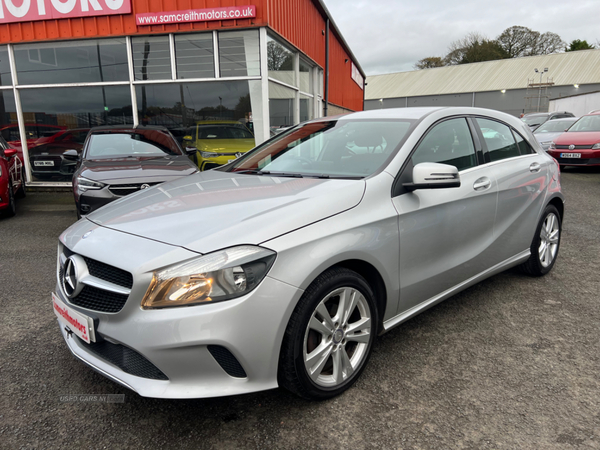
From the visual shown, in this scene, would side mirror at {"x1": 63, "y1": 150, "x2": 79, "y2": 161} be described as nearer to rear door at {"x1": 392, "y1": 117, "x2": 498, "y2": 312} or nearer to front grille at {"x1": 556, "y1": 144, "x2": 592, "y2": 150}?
rear door at {"x1": 392, "y1": 117, "x2": 498, "y2": 312}

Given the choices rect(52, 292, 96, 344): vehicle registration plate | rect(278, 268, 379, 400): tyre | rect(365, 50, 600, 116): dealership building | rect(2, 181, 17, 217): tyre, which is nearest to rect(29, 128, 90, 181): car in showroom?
rect(2, 181, 17, 217): tyre

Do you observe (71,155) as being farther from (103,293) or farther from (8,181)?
(103,293)

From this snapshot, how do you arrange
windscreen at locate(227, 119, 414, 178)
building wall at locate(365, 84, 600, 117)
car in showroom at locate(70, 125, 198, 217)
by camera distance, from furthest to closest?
building wall at locate(365, 84, 600, 117), car in showroom at locate(70, 125, 198, 217), windscreen at locate(227, 119, 414, 178)

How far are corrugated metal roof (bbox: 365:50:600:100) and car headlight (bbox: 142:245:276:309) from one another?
51.9 metres

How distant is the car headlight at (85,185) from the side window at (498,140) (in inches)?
170

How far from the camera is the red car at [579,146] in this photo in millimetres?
11117

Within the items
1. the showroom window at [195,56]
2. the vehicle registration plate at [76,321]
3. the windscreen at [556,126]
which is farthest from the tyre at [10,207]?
the windscreen at [556,126]

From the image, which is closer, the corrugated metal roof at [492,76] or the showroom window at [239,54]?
the showroom window at [239,54]

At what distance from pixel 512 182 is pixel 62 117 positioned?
10394 mm

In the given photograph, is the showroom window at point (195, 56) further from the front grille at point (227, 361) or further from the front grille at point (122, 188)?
the front grille at point (227, 361)

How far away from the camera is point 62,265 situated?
89.8 inches

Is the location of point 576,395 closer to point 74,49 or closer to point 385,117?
point 385,117

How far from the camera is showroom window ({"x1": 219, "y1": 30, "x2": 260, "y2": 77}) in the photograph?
923 centimetres

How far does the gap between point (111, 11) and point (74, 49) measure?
137 centimetres
